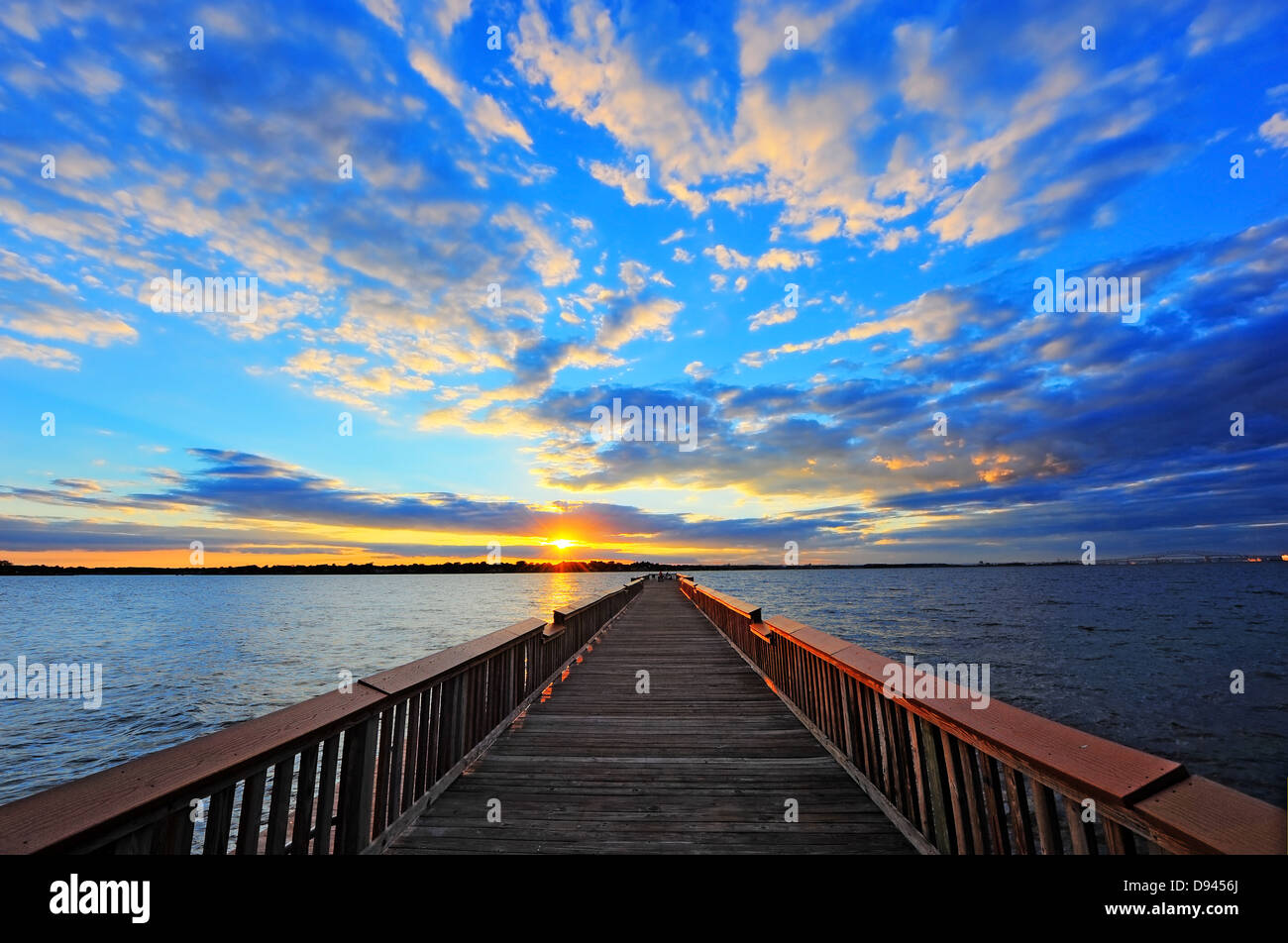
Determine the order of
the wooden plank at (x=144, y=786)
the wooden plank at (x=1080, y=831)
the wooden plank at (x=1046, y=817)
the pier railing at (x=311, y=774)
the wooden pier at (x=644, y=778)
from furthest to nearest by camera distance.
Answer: the wooden plank at (x=1046, y=817)
the wooden plank at (x=1080, y=831)
the wooden pier at (x=644, y=778)
the pier railing at (x=311, y=774)
the wooden plank at (x=144, y=786)

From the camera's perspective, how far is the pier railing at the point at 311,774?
4.88ft

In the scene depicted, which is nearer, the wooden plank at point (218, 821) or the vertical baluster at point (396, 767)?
the wooden plank at point (218, 821)

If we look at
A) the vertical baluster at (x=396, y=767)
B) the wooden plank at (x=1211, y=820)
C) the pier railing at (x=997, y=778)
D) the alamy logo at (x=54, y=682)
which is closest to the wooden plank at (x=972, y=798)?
the pier railing at (x=997, y=778)

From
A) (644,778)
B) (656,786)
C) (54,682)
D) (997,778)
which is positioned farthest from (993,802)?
(54,682)

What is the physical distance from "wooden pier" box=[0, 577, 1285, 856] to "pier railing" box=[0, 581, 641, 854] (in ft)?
0.03

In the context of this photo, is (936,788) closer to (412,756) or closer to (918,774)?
(918,774)

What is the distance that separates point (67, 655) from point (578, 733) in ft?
128

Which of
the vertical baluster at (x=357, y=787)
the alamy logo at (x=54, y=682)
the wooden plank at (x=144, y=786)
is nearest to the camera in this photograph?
the wooden plank at (x=144, y=786)

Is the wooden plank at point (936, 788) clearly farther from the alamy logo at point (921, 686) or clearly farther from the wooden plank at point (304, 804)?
the wooden plank at point (304, 804)

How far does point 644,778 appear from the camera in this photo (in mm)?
4449

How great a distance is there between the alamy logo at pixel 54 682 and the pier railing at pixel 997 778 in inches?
899

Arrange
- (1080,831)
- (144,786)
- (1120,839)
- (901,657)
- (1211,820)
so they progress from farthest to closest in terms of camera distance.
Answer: (901,657) → (1080,831) → (1120,839) → (144,786) → (1211,820)
